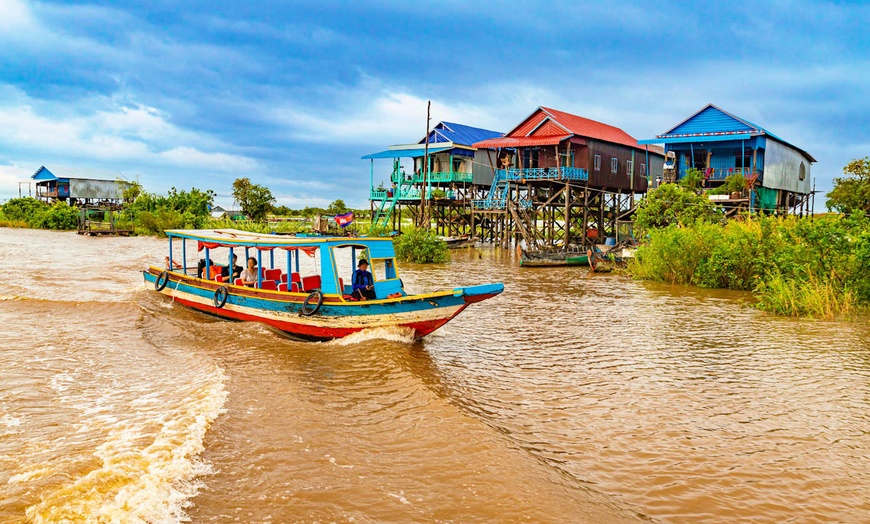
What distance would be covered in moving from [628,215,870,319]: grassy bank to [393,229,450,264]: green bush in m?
11.1

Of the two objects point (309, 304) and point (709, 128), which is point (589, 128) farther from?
point (309, 304)

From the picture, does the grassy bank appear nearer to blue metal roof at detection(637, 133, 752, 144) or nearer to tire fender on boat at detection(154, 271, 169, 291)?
blue metal roof at detection(637, 133, 752, 144)

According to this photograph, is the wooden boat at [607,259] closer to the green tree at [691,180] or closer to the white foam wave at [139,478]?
the green tree at [691,180]

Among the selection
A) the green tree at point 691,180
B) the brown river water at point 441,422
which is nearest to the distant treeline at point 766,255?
the brown river water at point 441,422

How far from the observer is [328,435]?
6.63 m

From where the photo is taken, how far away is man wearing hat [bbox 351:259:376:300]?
11.2 metres

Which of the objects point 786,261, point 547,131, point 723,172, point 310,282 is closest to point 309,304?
point 310,282

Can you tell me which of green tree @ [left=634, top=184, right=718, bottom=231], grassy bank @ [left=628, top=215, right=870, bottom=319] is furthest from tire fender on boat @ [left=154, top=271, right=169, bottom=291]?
green tree @ [left=634, top=184, right=718, bottom=231]

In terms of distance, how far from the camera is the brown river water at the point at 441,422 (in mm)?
5207

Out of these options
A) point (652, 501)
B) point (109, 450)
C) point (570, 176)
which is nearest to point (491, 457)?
point (652, 501)

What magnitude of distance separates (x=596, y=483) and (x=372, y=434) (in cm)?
239

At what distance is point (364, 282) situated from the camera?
11297mm

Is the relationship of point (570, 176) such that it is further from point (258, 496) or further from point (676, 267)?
point (258, 496)

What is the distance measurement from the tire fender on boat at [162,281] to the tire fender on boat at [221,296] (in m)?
2.77
